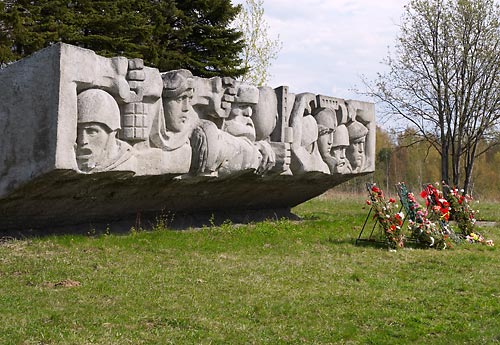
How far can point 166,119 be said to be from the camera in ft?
28.7

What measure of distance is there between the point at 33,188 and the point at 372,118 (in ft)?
24.1

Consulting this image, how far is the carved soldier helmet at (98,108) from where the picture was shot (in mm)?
7480

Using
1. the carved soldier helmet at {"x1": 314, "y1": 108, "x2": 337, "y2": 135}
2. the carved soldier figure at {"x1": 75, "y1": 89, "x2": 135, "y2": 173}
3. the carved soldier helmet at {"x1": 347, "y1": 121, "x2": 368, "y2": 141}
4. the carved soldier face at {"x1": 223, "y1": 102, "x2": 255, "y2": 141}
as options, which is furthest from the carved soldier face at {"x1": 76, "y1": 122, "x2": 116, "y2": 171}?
the carved soldier helmet at {"x1": 347, "y1": 121, "x2": 368, "y2": 141}

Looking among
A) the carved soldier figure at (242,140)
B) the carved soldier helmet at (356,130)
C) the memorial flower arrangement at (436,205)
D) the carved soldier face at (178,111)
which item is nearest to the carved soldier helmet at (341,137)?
the carved soldier helmet at (356,130)

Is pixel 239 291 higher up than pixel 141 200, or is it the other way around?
pixel 141 200

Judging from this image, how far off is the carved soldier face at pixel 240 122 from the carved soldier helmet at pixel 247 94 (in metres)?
0.08

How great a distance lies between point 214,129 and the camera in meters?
9.23

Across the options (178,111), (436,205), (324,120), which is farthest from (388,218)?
(178,111)

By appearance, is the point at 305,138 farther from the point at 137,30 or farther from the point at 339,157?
the point at 137,30

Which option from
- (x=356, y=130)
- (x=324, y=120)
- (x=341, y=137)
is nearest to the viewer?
(x=324, y=120)

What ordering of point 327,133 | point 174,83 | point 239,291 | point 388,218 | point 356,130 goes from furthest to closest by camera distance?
point 356,130 < point 327,133 < point 388,218 < point 174,83 < point 239,291

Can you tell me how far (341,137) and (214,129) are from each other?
3596mm

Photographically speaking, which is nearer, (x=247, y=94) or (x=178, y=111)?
(x=178, y=111)

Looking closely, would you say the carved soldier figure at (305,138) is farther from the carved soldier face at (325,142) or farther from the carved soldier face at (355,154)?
the carved soldier face at (355,154)
